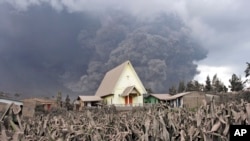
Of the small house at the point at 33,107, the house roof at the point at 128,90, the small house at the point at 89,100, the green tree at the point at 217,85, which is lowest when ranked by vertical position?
the small house at the point at 33,107

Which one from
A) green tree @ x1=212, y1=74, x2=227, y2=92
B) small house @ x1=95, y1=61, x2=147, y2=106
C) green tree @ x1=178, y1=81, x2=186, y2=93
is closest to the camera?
small house @ x1=95, y1=61, x2=147, y2=106

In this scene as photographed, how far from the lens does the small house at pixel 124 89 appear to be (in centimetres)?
4566

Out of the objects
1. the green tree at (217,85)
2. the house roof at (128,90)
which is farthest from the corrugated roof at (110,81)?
the green tree at (217,85)

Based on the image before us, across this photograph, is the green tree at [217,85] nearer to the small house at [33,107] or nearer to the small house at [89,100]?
the small house at [89,100]

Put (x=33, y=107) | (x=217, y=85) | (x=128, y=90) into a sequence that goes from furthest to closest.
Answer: (x=217, y=85)
(x=128, y=90)
(x=33, y=107)

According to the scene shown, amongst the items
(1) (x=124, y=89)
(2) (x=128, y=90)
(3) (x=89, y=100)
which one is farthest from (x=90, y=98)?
(2) (x=128, y=90)

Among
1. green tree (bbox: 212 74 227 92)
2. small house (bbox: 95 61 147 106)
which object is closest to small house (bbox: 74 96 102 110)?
small house (bbox: 95 61 147 106)

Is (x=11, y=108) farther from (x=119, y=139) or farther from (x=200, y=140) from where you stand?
(x=200, y=140)

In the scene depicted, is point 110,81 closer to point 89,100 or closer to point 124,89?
point 89,100

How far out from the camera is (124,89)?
46719 mm

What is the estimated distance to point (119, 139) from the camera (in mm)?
3607

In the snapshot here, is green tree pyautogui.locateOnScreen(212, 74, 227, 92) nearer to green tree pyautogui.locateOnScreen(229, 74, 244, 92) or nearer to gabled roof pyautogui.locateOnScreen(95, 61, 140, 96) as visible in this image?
green tree pyautogui.locateOnScreen(229, 74, 244, 92)

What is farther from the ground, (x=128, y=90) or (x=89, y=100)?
(x=128, y=90)

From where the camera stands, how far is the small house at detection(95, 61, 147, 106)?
45656 mm
